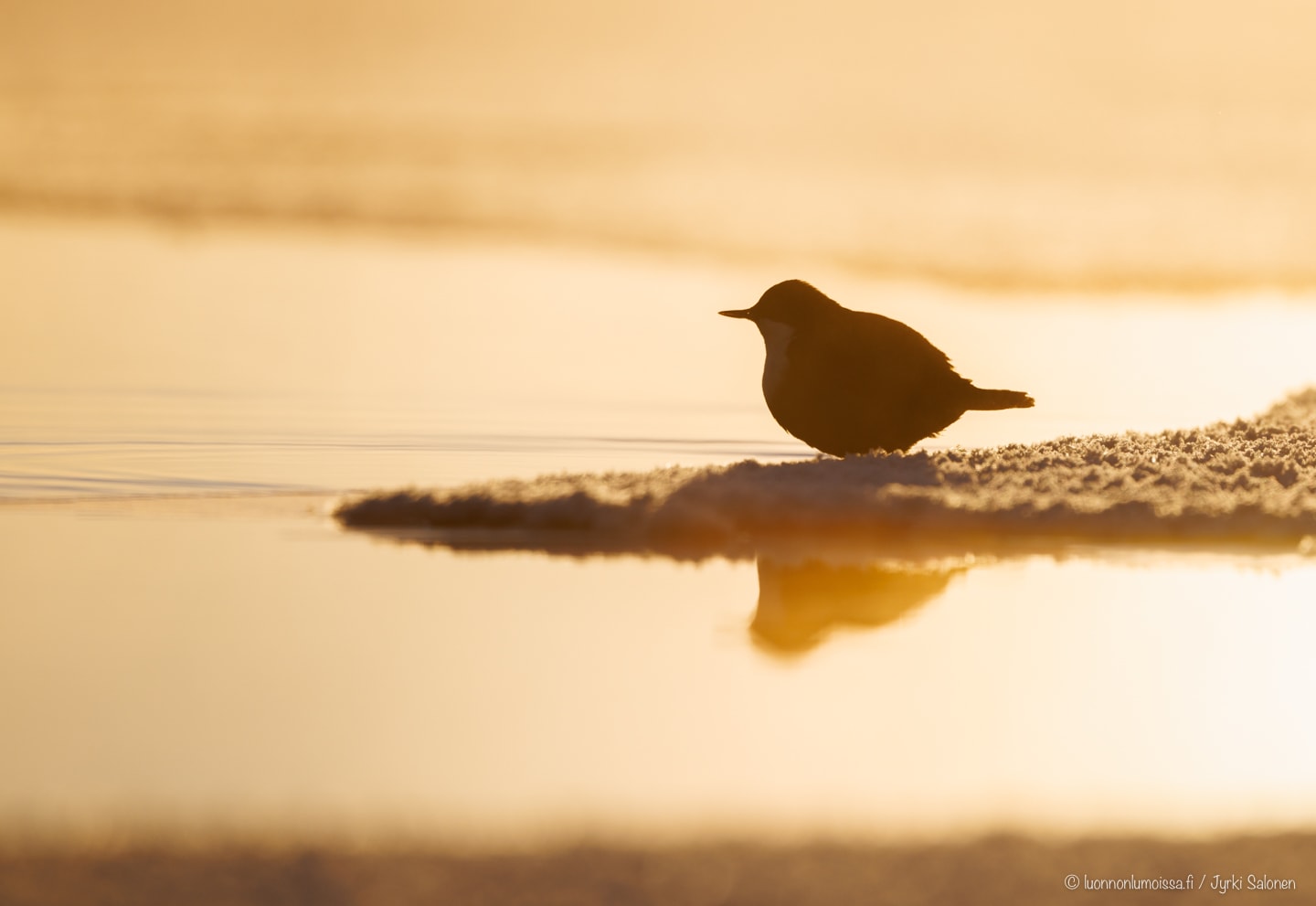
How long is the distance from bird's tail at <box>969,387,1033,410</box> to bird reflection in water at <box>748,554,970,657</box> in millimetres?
2353

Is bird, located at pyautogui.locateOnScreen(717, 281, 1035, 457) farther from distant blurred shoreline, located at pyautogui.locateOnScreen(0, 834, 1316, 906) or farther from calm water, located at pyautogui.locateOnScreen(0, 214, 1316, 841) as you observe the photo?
distant blurred shoreline, located at pyautogui.locateOnScreen(0, 834, 1316, 906)

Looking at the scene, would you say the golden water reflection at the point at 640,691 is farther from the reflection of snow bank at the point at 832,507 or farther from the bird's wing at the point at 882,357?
the bird's wing at the point at 882,357

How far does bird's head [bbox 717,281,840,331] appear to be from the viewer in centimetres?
752

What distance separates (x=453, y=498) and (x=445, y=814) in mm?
3124

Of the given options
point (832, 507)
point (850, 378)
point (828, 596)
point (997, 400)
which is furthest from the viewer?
point (997, 400)

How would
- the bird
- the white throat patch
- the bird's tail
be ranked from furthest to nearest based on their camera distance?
1. the bird's tail
2. the white throat patch
3. the bird

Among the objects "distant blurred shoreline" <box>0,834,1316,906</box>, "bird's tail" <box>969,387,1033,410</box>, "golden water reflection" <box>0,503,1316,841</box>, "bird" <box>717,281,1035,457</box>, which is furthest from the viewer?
"bird's tail" <box>969,387,1033,410</box>

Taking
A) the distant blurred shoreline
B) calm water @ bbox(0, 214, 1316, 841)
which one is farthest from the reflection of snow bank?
the distant blurred shoreline

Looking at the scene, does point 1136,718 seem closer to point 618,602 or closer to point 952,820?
point 952,820

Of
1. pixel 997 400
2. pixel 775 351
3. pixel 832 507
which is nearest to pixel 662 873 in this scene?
pixel 832 507

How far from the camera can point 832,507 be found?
5926mm

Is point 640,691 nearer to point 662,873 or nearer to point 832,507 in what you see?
point 662,873

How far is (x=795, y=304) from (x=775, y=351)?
230 millimetres

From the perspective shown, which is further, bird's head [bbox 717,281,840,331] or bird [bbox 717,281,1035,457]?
bird's head [bbox 717,281,840,331]
